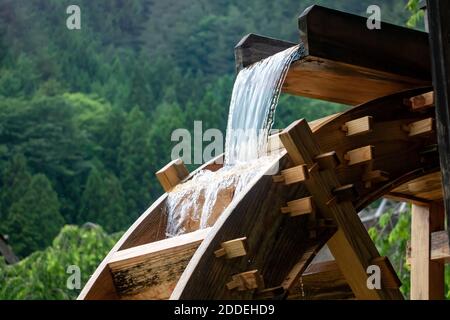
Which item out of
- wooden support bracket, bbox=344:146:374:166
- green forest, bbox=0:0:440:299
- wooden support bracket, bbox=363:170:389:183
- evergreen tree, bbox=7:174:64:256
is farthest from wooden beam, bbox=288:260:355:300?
evergreen tree, bbox=7:174:64:256

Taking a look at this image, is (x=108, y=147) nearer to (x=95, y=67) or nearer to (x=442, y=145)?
(x=95, y=67)

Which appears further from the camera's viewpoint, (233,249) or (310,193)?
(310,193)

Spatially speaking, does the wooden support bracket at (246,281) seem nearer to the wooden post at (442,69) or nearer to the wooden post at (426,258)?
the wooden post at (442,69)

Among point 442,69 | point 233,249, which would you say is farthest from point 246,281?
point 442,69

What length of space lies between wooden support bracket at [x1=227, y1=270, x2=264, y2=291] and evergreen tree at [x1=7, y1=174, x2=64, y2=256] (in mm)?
16044

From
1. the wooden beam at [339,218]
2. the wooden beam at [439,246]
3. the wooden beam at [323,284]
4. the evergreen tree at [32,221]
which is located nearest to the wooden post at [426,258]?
the wooden beam at [439,246]

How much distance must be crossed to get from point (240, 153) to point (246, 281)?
2.46 feet

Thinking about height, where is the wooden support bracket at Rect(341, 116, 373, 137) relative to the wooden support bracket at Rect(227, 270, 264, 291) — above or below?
above

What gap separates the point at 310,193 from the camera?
3631 millimetres

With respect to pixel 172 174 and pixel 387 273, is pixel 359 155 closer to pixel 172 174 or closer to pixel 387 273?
pixel 387 273

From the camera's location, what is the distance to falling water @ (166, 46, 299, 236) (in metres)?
3.77

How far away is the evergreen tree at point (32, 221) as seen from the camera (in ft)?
62.6

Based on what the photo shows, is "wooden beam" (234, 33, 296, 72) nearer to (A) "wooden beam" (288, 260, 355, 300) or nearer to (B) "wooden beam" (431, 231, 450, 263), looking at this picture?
(A) "wooden beam" (288, 260, 355, 300)

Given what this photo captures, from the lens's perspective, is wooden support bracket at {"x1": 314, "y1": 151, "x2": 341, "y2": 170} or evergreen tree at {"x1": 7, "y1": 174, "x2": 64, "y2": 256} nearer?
wooden support bracket at {"x1": 314, "y1": 151, "x2": 341, "y2": 170}
